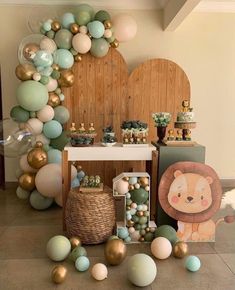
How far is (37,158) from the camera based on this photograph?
3.43 meters

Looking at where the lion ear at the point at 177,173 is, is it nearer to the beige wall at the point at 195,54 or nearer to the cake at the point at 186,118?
the cake at the point at 186,118

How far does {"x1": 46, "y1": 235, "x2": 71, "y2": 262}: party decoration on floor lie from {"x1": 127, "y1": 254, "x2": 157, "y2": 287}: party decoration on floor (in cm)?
54

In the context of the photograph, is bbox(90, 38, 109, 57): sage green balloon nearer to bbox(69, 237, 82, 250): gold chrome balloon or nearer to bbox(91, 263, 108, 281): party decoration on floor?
bbox(69, 237, 82, 250): gold chrome balloon

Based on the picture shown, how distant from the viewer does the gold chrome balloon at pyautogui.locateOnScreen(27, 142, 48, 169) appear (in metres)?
3.43

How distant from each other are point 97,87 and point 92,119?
411 millimetres

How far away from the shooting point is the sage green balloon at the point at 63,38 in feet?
11.8

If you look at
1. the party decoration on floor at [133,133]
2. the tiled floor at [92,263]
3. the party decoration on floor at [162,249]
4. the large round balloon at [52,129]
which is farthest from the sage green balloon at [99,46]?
the party decoration on floor at [162,249]

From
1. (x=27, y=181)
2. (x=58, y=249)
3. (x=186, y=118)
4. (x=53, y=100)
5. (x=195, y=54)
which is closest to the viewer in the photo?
(x=58, y=249)

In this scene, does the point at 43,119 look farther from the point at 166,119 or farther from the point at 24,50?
the point at 166,119

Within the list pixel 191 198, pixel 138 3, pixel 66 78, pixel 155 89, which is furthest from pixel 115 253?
pixel 138 3

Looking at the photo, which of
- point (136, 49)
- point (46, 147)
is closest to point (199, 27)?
point (136, 49)

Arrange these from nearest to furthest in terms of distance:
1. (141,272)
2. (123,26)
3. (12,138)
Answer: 1. (141,272)
2. (12,138)
3. (123,26)

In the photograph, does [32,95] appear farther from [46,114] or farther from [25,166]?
[25,166]

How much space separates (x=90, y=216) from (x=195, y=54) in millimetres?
2805
